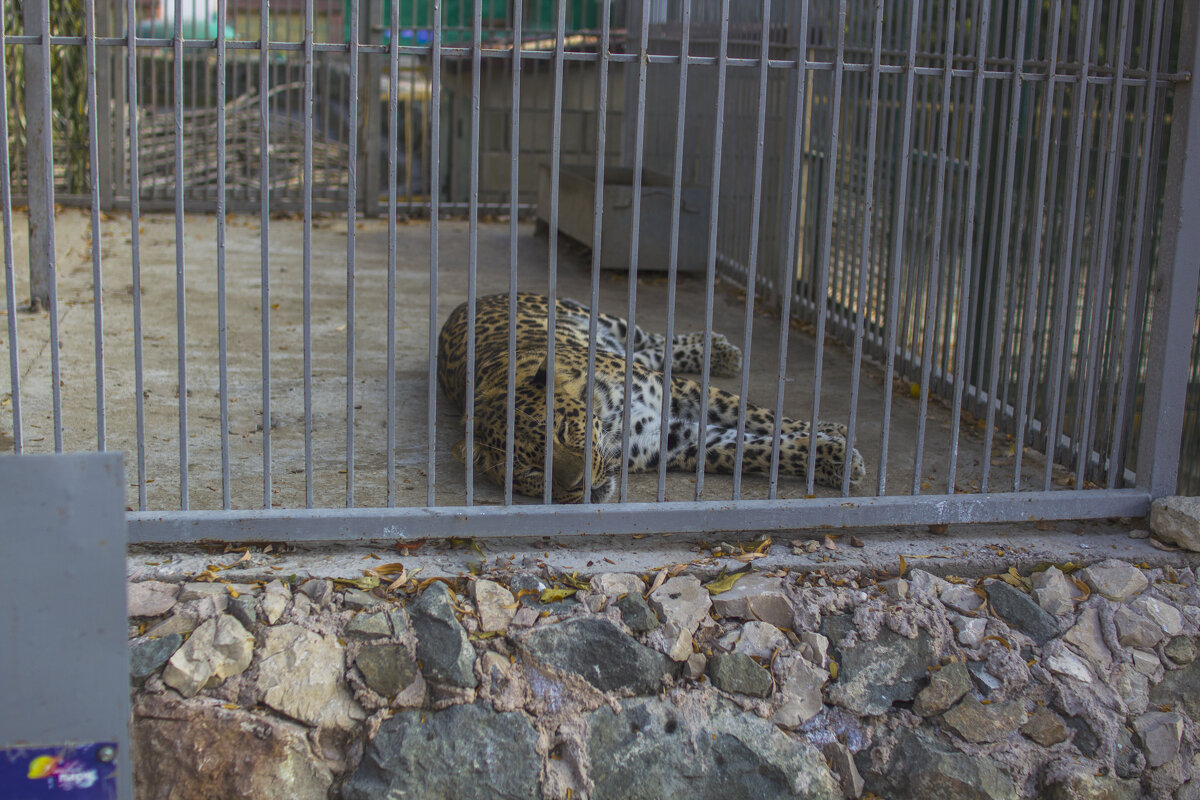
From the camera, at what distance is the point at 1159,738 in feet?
A: 12.6

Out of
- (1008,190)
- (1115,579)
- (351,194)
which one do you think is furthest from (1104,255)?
(351,194)

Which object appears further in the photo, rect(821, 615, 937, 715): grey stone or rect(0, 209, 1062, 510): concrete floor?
rect(0, 209, 1062, 510): concrete floor

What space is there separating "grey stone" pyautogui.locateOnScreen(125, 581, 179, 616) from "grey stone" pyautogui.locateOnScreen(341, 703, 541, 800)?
2.52 feet

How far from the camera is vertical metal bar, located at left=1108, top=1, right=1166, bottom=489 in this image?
13.3ft

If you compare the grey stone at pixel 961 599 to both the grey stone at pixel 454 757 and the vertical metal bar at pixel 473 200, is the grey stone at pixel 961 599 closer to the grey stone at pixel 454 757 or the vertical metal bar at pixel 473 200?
the grey stone at pixel 454 757

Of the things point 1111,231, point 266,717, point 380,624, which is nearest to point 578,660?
point 380,624

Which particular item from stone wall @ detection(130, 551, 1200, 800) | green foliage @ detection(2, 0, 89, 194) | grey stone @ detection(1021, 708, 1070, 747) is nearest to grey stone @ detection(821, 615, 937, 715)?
stone wall @ detection(130, 551, 1200, 800)

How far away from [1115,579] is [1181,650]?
32 centimetres

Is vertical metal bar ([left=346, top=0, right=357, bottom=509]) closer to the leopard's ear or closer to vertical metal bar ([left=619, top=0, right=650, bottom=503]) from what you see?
vertical metal bar ([left=619, top=0, right=650, bottom=503])

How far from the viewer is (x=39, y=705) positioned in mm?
2113

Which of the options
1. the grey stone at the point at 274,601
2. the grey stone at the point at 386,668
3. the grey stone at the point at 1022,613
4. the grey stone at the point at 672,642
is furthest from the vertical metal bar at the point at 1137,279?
the grey stone at the point at 274,601

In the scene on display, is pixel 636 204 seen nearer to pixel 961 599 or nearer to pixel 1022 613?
pixel 961 599

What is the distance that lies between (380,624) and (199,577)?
1.96 ft

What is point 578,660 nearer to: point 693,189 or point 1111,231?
point 1111,231
